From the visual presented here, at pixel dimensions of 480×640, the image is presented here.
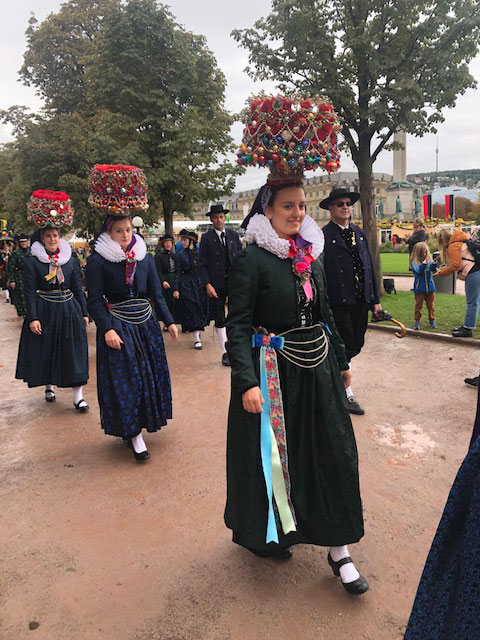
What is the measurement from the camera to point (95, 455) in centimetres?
439

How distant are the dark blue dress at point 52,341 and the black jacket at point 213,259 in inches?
80.1

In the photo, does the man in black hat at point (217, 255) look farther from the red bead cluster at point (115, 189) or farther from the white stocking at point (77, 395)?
the red bead cluster at point (115, 189)

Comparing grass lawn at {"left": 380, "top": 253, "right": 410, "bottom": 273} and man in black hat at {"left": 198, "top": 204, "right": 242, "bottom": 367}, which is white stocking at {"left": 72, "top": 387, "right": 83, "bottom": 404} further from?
grass lawn at {"left": 380, "top": 253, "right": 410, "bottom": 273}

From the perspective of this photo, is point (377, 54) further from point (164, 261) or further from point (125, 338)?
point (125, 338)

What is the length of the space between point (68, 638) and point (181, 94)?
16105 mm

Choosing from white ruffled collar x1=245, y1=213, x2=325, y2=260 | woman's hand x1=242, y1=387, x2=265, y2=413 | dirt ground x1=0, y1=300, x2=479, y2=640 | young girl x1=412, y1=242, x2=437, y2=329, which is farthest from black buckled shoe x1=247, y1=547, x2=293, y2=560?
young girl x1=412, y1=242, x2=437, y2=329

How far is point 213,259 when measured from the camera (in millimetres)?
7148

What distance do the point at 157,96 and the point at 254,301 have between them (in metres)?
15.0

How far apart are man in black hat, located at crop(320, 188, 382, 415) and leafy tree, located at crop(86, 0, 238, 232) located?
1119 cm

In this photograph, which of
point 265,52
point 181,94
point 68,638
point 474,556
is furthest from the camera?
point 181,94

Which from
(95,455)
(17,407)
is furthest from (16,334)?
(95,455)

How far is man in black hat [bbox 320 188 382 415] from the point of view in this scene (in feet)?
15.0

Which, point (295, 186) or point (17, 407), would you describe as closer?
point (295, 186)

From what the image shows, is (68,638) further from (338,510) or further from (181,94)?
(181,94)
